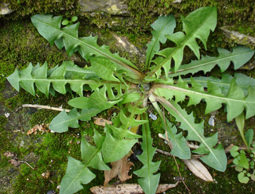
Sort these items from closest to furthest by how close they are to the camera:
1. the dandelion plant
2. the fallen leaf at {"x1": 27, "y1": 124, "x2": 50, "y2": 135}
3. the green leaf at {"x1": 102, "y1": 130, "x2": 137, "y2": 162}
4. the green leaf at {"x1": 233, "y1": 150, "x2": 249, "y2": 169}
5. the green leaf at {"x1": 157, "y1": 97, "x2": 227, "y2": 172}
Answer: the green leaf at {"x1": 102, "y1": 130, "x2": 137, "y2": 162} → the dandelion plant → the green leaf at {"x1": 157, "y1": 97, "x2": 227, "y2": 172} → the green leaf at {"x1": 233, "y1": 150, "x2": 249, "y2": 169} → the fallen leaf at {"x1": 27, "y1": 124, "x2": 50, "y2": 135}

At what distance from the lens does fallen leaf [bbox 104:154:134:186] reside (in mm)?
2066

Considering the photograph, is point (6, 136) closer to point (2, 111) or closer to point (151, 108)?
point (2, 111)

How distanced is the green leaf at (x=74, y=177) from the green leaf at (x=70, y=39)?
879 millimetres

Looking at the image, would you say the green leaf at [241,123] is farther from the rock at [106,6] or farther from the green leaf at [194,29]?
the rock at [106,6]

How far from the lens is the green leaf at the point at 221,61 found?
202cm

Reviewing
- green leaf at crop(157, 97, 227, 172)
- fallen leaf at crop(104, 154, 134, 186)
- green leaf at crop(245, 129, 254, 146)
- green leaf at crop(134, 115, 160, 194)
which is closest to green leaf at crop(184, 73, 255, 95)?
green leaf at crop(157, 97, 227, 172)

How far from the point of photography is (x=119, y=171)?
210 cm

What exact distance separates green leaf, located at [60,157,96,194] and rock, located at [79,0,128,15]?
1.28 meters

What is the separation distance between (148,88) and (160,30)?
0.52 metres

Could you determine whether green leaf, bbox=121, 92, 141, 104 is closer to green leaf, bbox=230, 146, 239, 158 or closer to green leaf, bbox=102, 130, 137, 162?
green leaf, bbox=102, 130, 137, 162

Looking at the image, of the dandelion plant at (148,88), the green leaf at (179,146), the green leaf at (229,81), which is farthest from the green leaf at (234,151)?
the green leaf at (229,81)

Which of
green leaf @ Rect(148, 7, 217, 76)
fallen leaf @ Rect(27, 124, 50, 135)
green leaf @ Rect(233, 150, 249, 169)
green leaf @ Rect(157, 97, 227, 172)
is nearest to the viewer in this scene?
green leaf @ Rect(148, 7, 217, 76)

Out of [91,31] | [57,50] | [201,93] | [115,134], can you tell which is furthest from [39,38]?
[201,93]

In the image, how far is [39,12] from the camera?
2.08 m
